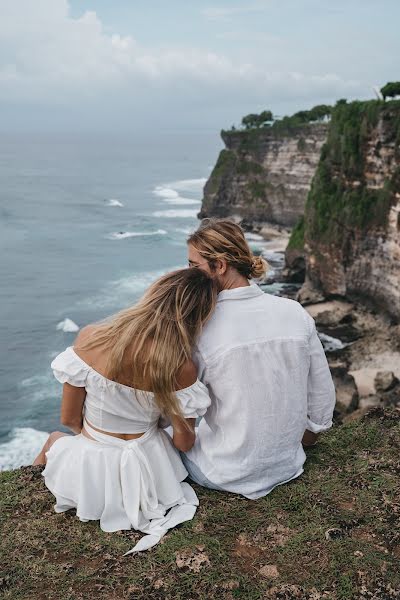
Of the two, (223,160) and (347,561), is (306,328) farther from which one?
(223,160)

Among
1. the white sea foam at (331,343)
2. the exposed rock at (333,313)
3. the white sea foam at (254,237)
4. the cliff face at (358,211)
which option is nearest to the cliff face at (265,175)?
the white sea foam at (254,237)

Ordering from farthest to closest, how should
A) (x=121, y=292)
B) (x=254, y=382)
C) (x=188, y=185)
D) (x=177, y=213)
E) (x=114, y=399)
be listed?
(x=188, y=185) → (x=177, y=213) → (x=121, y=292) → (x=254, y=382) → (x=114, y=399)

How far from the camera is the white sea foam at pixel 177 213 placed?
7082 centimetres

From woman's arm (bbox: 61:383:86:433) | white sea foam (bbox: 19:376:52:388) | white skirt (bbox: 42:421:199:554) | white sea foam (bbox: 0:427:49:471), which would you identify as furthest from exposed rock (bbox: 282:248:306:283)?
woman's arm (bbox: 61:383:86:433)

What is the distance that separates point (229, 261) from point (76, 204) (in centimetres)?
7556

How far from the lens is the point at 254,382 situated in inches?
153

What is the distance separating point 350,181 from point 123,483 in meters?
29.1

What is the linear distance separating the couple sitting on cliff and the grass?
15cm

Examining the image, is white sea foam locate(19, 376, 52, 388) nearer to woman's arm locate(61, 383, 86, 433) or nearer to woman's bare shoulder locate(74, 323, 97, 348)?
woman's arm locate(61, 383, 86, 433)

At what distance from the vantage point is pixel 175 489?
4.09 m

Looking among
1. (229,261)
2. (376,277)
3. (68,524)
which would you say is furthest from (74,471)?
(376,277)

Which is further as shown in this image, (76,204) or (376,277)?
Result: (76,204)

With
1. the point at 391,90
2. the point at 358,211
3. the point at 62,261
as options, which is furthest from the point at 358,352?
the point at 62,261

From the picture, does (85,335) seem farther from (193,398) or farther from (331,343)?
(331,343)
